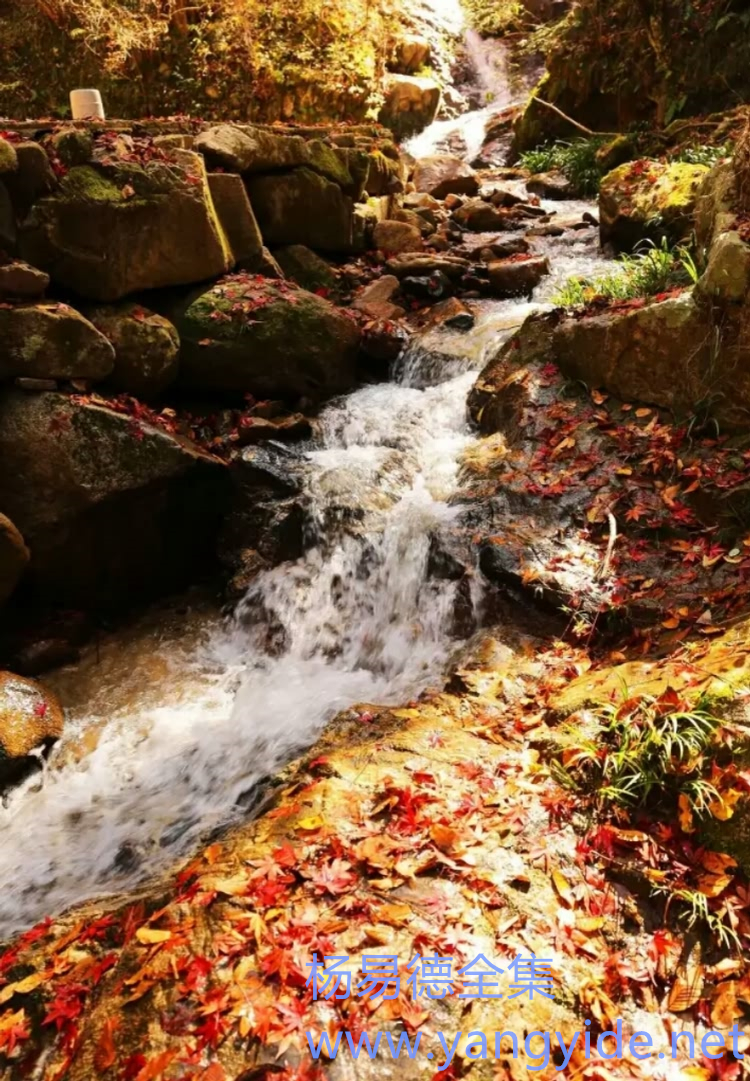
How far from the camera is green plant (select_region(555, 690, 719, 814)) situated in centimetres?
316

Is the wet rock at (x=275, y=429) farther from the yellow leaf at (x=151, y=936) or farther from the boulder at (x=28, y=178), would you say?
the yellow leaf at (x=151, y=936)

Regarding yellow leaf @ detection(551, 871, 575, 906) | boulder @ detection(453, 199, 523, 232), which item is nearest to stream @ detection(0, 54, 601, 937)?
yellow leaf @ detection(551, 871, 575, 906)

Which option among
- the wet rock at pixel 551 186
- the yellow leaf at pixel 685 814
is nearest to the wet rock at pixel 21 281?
the yellow leaf at pixel 685 814

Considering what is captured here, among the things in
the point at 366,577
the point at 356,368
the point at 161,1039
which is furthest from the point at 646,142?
the point at 161,1039

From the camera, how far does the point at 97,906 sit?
3521 mm

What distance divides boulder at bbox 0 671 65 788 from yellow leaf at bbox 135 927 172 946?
297 cm

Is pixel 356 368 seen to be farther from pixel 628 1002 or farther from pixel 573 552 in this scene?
pixel 628 1002

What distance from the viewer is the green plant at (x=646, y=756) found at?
3.16 metres

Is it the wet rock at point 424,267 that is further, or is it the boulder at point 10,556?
the wet rock at point 424,267

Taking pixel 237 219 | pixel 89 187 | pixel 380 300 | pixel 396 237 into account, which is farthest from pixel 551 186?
pixel 89 187

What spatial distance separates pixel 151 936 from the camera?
2840 mm

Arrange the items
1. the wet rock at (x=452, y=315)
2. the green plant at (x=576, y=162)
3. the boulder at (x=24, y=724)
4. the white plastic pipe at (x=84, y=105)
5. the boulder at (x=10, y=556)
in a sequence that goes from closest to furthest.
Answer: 1. the boulder at (x=24, y=724)
2. the boulder at (x=10, y=556)
3. the white plastic pipe at (x=84, y=105)
4. the wet rock at (x=452, y=315)
5. the green plant at (x=576, y=162)

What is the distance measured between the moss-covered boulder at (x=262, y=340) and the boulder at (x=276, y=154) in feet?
5.02

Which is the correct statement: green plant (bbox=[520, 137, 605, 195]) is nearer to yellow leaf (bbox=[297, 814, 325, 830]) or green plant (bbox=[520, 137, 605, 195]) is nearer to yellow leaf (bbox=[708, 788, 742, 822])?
yellow leaf (bbox=[708, 788, 742, 822])
